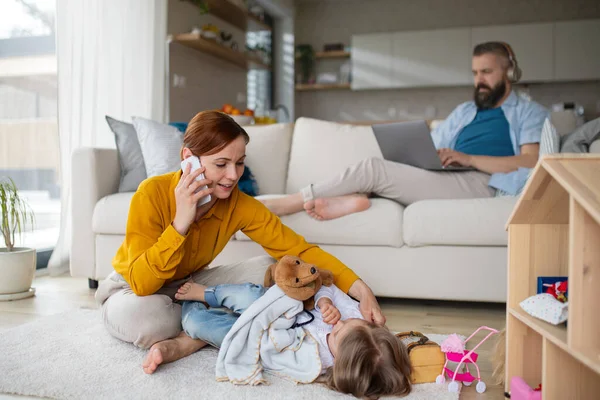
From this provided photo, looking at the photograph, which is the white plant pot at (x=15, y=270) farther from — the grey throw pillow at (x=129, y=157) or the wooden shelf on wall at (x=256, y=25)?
the wooden shelf on wall at (x=256, y=25)

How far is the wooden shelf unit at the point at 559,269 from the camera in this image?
39.2 inches

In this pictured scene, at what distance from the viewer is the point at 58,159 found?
337cm

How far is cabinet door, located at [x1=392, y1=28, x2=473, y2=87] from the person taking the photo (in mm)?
6266

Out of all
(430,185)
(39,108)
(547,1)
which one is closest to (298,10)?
(547,1)

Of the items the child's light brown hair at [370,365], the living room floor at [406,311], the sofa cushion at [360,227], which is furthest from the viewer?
the sofa cushion at [360,227]

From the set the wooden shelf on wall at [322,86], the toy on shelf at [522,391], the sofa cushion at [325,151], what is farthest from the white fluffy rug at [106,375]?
the wooden shelf on wall at [322,86]

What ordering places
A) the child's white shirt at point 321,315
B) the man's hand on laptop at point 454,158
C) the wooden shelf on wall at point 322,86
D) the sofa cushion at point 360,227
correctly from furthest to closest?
the wooden shelf on wall at point 322,86 < the man's hand on laptop at point 454,158 < the sofa cushion at point 360,227 < the child's white shirt at point 321,315

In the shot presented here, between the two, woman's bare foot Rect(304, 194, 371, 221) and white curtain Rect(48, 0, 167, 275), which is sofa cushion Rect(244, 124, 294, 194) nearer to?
woman's bare foot Rect(304, 194, 371, 221)

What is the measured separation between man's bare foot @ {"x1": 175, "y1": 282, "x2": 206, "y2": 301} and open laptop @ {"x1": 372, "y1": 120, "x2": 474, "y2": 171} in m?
1.30

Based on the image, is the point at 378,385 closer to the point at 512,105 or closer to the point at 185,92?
the point at 512,105

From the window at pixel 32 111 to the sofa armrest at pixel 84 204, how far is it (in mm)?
525

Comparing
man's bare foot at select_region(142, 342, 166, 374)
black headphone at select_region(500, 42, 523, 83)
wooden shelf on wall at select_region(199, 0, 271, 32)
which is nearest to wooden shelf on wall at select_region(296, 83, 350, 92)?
wooden shelf on wall at select_region(199, 0, 271, 32)

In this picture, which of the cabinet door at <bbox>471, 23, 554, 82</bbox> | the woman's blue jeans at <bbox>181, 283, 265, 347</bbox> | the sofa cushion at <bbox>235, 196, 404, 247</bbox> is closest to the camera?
the woman's blue jeans at <bbox>181, 283, 265, 347</bbox>

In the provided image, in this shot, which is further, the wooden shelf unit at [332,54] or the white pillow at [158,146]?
the wooden shelf unit at [332,54]
